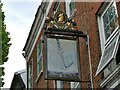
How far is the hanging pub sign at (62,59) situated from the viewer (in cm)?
1127

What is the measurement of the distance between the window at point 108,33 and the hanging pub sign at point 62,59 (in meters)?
0.75

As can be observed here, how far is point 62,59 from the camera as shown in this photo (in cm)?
1164

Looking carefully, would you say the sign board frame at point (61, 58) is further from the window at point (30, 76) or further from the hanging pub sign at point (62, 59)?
the window at point (30, 76)

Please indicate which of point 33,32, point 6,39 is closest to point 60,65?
point 6,39

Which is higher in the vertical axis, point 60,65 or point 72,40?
point 72,40

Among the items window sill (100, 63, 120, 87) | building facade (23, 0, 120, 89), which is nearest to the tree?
building facade (23, 0, 120, 89)

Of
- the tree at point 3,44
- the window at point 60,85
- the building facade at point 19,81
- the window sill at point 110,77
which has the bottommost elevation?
the window sill at point 110,77

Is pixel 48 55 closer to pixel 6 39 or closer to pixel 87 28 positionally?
pixel 87 28

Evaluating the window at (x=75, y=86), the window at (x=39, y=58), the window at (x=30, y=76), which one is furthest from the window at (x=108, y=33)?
the window at (x=30, y=76)

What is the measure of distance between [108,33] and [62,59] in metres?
1.82

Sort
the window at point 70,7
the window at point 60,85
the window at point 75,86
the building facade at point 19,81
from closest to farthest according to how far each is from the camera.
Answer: the window at point 75,86 → the window at point 70,7 → the window at point 60,85 → the building facade at point 19,81

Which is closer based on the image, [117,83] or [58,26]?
[117,83]

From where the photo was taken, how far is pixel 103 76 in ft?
39.4

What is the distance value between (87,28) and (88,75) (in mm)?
1696
